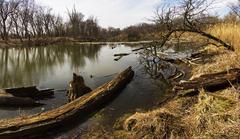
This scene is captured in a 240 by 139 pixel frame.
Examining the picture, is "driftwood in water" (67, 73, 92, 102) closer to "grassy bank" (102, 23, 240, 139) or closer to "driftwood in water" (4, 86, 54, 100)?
"driftwood in water" (4, 86, 54, 100)

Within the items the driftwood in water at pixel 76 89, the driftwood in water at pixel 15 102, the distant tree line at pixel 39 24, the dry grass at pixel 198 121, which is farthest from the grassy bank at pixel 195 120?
the distant tree line at pixel 39 24

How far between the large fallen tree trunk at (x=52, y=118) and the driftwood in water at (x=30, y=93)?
2.02 meters

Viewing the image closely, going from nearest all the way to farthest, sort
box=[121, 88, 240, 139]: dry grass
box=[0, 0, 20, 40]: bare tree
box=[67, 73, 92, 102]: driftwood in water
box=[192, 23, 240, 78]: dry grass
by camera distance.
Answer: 1. box=[121, 88, 240, 139]: dry grass
2. box=[67, 73, 92, 102]: driftwood in water
3. box=[192, 23, 240, 78]: dry grass
4. box=[0, 0, 20, 40]: bare tree

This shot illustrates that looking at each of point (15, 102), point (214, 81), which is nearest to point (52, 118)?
point (15, 102)

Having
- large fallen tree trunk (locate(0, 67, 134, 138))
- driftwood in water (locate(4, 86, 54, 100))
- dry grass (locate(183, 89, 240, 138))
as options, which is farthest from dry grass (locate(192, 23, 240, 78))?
driftwood in water (locate(4, 86, 54, 100))

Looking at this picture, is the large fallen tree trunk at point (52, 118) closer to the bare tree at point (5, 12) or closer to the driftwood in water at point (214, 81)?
the driftwood in water at point (214, 81)

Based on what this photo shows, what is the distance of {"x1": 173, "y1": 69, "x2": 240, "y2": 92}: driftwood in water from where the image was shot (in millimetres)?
6982

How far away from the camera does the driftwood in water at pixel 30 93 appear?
9.03 meters

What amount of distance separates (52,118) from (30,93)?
3.27 meters

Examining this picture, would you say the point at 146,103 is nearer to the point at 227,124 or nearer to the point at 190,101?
the point at 190,101

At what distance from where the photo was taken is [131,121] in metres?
6.10

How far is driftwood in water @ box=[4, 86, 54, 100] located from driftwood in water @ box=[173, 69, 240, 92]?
4.45m

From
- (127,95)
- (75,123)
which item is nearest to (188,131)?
(75,123)

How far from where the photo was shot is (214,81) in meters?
7.18
